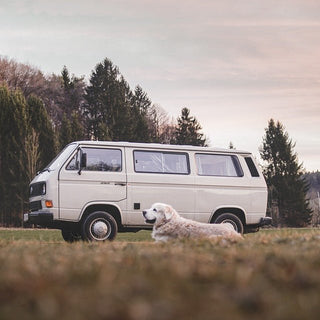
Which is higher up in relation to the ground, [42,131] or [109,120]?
[109,120]

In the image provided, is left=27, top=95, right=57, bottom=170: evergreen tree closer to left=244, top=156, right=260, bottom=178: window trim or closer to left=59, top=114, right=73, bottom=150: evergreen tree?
left=59, top=114, right=73, bottom=150: evergreen tree

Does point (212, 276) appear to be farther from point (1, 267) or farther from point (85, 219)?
point (85, 219)

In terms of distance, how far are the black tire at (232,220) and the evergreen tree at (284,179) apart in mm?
43203

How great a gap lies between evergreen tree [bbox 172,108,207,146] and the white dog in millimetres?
48376

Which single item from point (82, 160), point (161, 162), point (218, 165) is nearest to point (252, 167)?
point (218, 165)

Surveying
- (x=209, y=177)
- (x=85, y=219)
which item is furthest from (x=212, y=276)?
(x=209, y=177)

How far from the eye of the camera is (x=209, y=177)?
1488 cm

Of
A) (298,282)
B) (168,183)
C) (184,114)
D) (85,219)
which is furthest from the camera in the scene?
(184,114)

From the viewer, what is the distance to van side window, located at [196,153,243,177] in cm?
1495

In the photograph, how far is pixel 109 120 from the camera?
185ft

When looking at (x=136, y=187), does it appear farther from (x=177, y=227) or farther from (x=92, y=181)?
(x=177, y=227)

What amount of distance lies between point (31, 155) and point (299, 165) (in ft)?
110

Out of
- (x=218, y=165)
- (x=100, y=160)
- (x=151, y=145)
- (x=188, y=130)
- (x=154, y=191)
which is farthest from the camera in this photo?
(x=188, y=130)

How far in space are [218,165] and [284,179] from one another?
45581 millimetres
